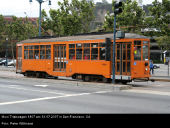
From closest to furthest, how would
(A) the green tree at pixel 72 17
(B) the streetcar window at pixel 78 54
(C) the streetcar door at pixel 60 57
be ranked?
(B) the streetcar window at pixel 78 54
(C) the streetcar door at pixel 60 57
(A) the green tree at pixel 72 17

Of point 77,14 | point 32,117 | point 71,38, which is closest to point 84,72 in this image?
point 71,38

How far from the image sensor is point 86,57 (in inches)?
805

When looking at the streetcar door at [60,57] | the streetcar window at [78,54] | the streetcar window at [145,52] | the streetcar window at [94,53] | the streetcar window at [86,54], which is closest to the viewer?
the streetcar window at [145,52]

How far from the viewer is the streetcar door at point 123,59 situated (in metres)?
18.2

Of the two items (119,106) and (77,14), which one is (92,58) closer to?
(119,106)

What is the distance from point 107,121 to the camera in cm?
746

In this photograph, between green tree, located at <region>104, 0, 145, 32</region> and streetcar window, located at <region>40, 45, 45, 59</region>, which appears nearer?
streetcar window, located at <region>40, 45, 45, 59</region>

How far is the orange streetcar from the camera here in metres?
18.2

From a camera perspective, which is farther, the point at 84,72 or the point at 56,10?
the point at 56,10

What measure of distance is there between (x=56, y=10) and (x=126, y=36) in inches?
1170

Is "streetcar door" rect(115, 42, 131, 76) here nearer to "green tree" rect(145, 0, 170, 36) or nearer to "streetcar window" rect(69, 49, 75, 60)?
"streetcar window" rect(69, 49, 75, 60)

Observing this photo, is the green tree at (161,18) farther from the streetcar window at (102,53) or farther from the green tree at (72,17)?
the green tree at (72,17)

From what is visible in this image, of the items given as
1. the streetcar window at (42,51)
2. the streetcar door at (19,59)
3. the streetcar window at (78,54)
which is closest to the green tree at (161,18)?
the streetcar window at (78,54)

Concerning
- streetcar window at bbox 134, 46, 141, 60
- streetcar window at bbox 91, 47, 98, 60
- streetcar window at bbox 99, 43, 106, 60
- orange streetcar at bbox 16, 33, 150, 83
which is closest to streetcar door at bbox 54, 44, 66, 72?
orange streetcar at bbox 16, 33, 150, 83
